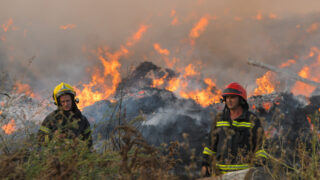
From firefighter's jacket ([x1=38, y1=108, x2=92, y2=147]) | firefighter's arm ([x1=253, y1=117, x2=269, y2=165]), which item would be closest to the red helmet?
firefighter's arm ([x1=253, y1=117, x2=269, y2=165])

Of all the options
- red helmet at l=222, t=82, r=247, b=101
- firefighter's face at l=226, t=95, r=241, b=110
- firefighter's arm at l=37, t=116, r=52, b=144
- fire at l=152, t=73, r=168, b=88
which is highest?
fire at l=152, t=73, r=168, b=88

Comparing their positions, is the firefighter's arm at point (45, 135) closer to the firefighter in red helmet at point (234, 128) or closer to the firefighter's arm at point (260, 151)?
the firefighter's arm at point (260, 151)

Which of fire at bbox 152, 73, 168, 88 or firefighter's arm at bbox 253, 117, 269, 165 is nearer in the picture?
firefighter's arm at bbox 253, 117, 269, 165

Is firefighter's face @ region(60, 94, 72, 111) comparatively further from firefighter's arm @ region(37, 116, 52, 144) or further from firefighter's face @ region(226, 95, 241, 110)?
firefighter's face @ region(226, 95, 241, 110)

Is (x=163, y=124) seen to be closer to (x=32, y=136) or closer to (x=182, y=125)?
(x=182, y=125)

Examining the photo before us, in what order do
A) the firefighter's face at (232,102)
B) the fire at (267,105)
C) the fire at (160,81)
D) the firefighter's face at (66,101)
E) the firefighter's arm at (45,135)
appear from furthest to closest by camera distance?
the fire at (160,81), the fire at (267,105), the firefighter's face at (66,101), the firefighter's face at (232,102), the firefighter's arm at (45,135)

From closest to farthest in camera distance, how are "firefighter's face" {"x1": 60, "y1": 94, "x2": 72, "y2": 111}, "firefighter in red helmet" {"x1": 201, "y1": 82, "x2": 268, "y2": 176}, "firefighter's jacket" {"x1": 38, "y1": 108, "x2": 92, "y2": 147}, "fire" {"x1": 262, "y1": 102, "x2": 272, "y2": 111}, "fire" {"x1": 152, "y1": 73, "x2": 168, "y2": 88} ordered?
"firefighter's jacket" {"x1": 38, "y1": 108, "x2": 92, "y2": 147} < "firefighter in red helmet" {"x1": 201, "y1": 82, "x2": 268, "y2": 176} < "firefighter's face" {"x1": 60, "y1": 94, "x2": 72, "y2": 111} < "fire" {"x1": 262, "y1": 102, "x2": 272, "y2": 111} < "fire" {"x1": 152, "y1": 73, "x2": 168, "y2": 88}

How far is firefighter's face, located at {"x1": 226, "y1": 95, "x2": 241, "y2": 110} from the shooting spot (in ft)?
12.7

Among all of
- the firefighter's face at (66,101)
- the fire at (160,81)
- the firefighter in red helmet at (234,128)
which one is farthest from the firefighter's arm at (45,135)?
the fire at (160,81)

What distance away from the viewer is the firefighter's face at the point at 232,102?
12.7 feet

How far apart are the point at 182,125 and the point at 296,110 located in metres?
8.23

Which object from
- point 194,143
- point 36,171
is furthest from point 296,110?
point 36,171

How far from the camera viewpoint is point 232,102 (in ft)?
12.8

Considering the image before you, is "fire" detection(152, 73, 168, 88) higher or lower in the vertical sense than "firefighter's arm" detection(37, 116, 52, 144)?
higher
